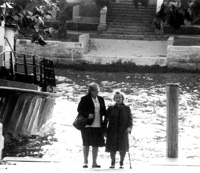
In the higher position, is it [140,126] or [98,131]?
[98,131]

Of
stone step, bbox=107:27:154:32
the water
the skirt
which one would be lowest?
the water

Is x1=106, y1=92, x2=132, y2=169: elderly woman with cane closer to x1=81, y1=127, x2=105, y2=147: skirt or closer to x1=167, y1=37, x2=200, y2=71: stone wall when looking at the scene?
x1=81, y1=127, x2=105, y2=147: skirt

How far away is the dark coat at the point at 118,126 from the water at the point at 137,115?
7.76ft

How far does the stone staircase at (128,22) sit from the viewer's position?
37.3 meters

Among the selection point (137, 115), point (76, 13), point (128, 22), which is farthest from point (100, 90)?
point (76, 13)

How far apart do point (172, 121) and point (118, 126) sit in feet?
3.83

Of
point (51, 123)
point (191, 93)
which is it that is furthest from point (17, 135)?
point (191, 93)

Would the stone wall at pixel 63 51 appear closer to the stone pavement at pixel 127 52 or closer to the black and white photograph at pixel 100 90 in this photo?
the black and white photograph at pixel 100 90

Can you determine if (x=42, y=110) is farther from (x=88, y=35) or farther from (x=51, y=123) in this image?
(x=88, y=35)

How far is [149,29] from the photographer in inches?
1517

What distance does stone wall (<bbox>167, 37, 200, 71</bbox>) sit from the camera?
108 feet

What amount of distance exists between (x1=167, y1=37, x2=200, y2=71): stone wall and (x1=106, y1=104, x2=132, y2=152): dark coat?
2352cm

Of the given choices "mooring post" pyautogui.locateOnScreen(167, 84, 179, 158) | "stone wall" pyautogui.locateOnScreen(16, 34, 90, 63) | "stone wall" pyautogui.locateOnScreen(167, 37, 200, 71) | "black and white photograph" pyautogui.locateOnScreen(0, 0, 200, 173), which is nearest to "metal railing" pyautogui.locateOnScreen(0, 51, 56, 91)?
"black and white photograph" pyautogui.locateOnScreen(0, 0, 200, 173)

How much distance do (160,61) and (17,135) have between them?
18441 millimetres
